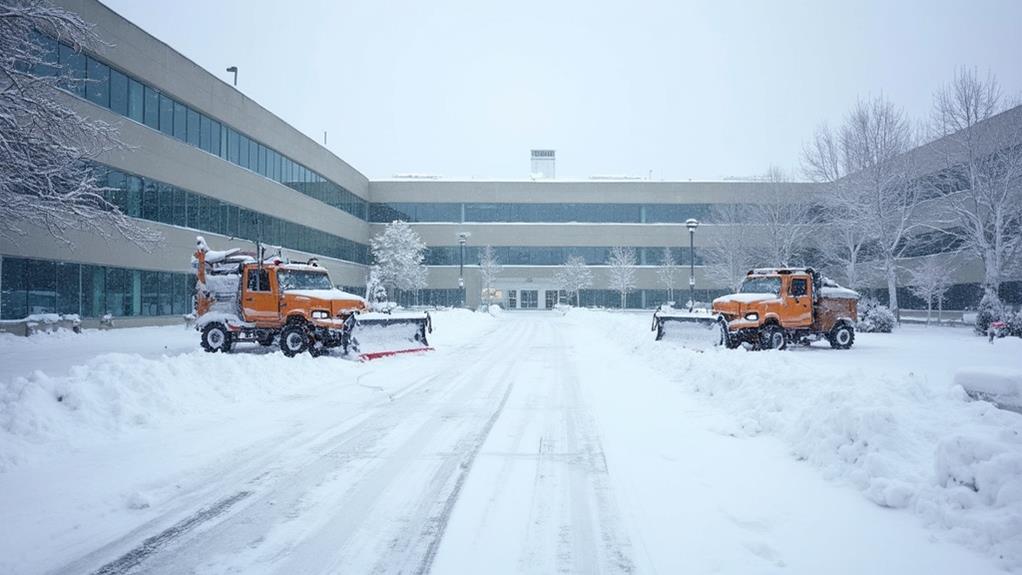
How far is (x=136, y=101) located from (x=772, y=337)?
31174 millimetres

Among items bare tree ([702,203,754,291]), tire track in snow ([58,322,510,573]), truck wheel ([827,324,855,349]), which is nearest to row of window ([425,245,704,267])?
bare tree ([702,203,754,291])

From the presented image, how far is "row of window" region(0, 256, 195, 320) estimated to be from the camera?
24.5 meters

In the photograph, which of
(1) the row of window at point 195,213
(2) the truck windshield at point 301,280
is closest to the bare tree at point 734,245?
(1) the row of window at point 195,213

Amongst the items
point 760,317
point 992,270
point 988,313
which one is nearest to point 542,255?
point 992,270

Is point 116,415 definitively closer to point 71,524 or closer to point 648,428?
point 71,524

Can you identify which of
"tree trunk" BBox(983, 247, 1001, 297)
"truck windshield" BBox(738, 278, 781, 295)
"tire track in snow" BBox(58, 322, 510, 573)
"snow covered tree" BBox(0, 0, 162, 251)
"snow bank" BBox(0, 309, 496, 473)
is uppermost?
"snow covered tree" BBox(0, 0, 162, 251)

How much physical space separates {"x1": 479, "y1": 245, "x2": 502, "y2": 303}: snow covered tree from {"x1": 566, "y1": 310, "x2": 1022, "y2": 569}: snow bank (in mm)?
59364

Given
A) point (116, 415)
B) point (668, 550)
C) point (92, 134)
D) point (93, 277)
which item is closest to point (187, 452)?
point (116, 415)

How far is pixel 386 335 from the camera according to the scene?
18.4 metres

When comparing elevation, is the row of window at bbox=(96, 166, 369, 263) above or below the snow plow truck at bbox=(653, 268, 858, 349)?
above

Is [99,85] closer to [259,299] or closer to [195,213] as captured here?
[195,213]

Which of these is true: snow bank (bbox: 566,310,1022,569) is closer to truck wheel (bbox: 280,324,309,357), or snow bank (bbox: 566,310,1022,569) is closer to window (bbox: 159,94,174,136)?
truck wheel (bbox: 280,324,309,357)

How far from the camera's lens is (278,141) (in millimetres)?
44969

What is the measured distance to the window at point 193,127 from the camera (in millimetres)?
34406
